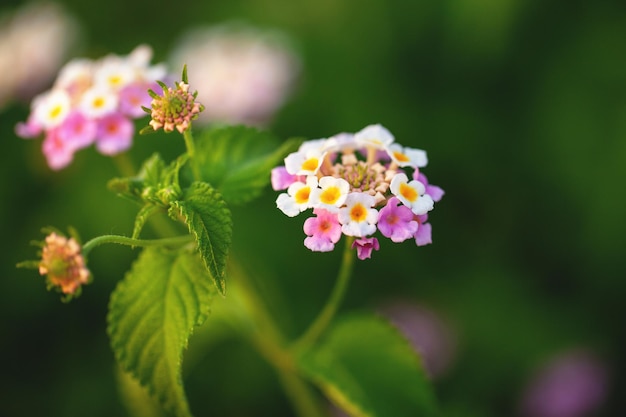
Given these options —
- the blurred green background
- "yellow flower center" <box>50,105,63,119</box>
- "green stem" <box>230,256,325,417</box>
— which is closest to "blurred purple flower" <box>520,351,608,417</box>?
the blurred green background

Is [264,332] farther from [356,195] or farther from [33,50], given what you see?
[33,50]

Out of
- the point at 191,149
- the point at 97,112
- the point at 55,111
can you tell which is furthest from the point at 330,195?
the point at 55,111

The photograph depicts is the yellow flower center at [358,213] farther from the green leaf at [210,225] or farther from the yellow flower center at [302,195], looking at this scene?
the green leaf at [210,225]

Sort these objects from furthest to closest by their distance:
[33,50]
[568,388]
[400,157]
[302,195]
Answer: [33,50], [568,388], [400,157], [302,195]

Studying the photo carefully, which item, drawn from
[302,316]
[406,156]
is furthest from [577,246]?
[406,156]

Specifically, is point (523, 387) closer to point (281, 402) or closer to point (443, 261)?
Answer: point (443, 261)

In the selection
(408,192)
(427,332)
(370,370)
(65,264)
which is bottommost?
(427,332)

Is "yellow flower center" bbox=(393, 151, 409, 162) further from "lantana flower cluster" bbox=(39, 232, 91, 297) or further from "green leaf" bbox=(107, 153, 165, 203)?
"lantana flower cluster" bbox=(39, 232, 91, 297)
